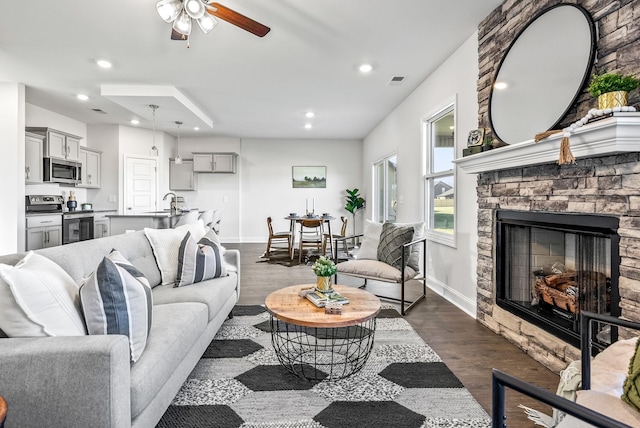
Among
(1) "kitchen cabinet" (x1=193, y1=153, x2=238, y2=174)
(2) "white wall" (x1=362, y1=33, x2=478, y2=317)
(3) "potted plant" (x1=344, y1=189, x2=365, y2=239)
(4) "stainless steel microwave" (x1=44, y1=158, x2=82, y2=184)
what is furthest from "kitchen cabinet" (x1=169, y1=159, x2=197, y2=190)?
(2) "white wall" (x1=362, y1=33, x2=478, y2=317)

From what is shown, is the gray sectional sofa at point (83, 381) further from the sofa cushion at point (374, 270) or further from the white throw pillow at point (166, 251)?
the sofa cushion at point (374, 270)

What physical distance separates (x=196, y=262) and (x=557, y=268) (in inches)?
101

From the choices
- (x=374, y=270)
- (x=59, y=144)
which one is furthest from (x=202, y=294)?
(x=59, y=144)

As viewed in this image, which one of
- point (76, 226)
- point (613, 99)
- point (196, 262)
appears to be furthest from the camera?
point (76, 226)

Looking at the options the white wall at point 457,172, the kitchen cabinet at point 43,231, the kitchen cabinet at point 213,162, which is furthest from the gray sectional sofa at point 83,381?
the kitchen cabinet at point 213,162

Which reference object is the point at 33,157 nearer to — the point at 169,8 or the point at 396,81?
the point at 169,8

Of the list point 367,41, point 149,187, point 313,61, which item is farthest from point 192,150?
point 367,41

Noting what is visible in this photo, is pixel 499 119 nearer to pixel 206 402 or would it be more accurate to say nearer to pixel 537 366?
pixel 537 366

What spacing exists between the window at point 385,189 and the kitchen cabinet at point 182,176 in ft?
14.5

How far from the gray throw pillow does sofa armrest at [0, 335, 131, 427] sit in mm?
2766

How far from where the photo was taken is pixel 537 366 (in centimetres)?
226

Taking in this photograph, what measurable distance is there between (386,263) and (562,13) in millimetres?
2484

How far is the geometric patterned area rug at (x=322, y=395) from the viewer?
1683mm

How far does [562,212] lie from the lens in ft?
7.04
